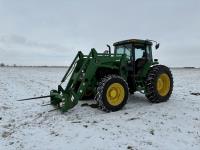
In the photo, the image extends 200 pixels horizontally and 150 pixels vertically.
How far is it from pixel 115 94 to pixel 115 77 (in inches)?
24.8

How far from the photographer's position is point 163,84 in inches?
485

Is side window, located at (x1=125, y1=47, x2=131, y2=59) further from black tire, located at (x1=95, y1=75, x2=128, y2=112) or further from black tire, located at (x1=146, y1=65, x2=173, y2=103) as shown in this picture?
black tire, located at (x1=95, y1=75, x2=128, y2=112)

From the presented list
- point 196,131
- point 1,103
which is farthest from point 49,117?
point 196,131

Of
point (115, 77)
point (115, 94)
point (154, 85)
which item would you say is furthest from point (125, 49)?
point (115, 94)

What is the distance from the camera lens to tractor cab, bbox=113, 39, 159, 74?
457 inches

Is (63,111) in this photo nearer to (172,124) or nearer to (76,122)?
(76,122)

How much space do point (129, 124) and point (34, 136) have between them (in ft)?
9.25

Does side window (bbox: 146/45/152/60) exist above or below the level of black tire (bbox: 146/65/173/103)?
above

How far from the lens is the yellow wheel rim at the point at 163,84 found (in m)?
12.0

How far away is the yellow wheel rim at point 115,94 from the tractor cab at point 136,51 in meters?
1.76

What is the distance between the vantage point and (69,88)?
32.5 ft

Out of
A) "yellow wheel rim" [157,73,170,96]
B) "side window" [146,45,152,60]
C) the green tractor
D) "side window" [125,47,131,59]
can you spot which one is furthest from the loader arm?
"yellow wheel rim" [157,73,170,96]

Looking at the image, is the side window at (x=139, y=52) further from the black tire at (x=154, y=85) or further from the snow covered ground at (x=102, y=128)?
the snow covered ground at (x=102, y=128)

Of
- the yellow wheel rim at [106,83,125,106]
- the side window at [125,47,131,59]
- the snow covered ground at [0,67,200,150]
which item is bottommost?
the snow covered ground at [0,67,200,150]
